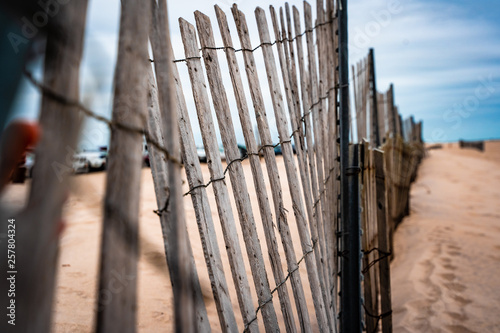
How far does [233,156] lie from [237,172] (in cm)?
7

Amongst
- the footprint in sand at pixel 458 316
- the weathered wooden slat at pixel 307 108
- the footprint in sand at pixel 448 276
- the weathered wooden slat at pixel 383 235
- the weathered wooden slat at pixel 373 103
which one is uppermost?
the weathered wooden slat at pixel 373 103

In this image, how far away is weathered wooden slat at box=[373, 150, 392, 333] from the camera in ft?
8.72

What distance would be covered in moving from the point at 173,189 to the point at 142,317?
2509 millimetres

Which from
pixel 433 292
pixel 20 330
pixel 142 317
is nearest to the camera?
pixel 20 330

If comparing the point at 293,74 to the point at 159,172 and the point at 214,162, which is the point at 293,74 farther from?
the point at 159,172

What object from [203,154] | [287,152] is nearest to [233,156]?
[287,152]

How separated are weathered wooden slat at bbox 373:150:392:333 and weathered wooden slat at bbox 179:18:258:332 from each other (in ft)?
5.24

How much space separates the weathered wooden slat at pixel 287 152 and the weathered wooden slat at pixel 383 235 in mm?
850

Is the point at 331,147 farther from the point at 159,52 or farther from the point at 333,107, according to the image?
the point at 159,52

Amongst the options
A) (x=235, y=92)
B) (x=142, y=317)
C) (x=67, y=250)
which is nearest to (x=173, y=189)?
(x=235, y=92)

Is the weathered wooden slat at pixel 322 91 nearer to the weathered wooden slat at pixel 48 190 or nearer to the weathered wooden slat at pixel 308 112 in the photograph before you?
the weathered wooden slat at pixel 308 112

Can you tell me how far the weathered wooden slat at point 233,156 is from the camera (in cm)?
133

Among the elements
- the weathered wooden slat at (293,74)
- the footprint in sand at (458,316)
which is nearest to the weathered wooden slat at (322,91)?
the weathered wooden slat at (293,74)

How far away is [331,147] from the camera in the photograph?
102 inches
